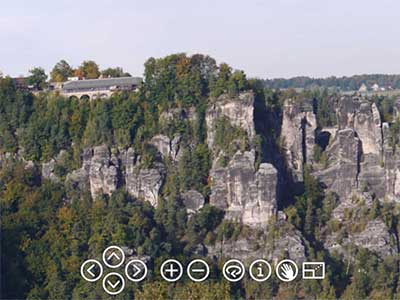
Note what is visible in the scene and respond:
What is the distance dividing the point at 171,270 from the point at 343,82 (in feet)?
75.5

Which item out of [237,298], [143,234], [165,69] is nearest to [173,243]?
[143,234]

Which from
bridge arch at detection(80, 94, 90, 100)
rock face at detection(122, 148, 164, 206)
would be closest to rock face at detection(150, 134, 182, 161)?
rock face at detection(122, 148, 164, 206)

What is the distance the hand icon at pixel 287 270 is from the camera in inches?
822

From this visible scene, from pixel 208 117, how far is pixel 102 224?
302 cm

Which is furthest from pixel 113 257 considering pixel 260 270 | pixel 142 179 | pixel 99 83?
pixel 99 83

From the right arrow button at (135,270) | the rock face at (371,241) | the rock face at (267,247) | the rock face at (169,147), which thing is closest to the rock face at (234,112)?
the rock face at (169,147)

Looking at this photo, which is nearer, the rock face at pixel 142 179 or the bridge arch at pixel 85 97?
the rock face at pixel 142 179

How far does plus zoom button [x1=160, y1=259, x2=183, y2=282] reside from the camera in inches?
803

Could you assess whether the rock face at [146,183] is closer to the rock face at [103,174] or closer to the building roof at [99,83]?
the rock face at [103,174]

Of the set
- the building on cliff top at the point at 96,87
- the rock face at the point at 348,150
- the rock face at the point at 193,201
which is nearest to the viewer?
the rock face at the point at 193,201

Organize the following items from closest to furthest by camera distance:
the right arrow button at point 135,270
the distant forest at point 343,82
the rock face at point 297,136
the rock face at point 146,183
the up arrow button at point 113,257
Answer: the right arrow button at point 135,270 < the up arrow button at point 113,257 < the rock face at point 146,183 < the rock face at point 297,136 < the distant forest at point 343,82

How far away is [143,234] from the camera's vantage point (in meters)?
21.4

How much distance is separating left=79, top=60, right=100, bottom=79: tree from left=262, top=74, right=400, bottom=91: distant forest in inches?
601

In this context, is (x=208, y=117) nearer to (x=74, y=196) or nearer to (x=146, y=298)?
(x=74, y=196)
